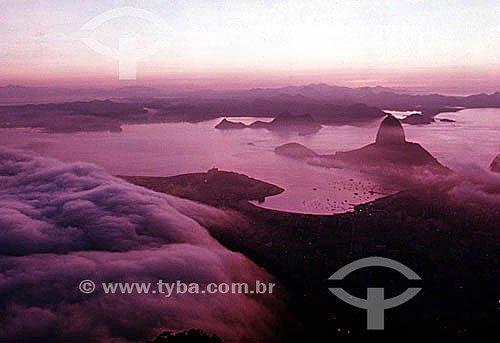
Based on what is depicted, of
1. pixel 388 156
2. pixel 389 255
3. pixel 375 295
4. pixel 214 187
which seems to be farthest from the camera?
pixel 388 156

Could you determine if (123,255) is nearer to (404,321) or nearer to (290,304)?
(290,304)

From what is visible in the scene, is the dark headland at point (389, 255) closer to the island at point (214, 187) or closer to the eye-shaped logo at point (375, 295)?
the eye-shaped logo at point (375, 295)

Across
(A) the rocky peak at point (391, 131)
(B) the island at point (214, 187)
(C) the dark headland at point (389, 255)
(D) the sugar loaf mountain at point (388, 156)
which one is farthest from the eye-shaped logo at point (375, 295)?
(A) the rocky peak at point (391, 131)

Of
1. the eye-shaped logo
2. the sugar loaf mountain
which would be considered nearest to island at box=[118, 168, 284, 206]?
the eye-shaped logo

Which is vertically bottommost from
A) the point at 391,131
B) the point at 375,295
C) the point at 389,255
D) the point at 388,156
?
the point at 375,295

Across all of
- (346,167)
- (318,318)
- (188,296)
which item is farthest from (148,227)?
(346,167)

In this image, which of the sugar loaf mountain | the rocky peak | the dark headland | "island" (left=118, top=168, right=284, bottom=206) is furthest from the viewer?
the rocky peak

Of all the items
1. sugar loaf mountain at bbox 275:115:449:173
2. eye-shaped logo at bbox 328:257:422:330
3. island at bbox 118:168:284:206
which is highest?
sugar loaf mountain at bbox 275:115:449:173

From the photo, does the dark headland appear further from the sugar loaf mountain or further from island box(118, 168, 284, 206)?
the sugar loaf mountain

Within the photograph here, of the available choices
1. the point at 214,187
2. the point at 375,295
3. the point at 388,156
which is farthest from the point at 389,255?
the point at 388,156

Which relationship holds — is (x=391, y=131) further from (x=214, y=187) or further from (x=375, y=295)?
(x=375, y=295)
